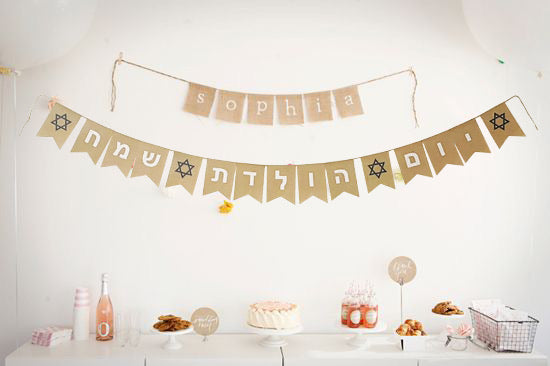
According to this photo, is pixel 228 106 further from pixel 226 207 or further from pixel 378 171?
pixel 378 171

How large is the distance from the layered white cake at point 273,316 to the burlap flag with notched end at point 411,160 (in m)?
0.72

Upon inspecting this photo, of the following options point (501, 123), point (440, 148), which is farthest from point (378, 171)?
point (501, 123)

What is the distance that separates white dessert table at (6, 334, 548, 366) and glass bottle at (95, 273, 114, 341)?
0.14 feet

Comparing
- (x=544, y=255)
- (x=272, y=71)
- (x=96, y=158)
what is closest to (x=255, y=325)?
(x=96, y=158)

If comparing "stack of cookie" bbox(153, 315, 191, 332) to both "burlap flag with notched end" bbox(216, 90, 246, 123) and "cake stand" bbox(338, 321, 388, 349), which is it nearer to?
"cake stand" bbox(338, 321, 388, 349)

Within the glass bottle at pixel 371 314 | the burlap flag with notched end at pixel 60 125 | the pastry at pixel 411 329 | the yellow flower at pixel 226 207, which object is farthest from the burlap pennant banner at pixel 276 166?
the pastry at pixel 411 329

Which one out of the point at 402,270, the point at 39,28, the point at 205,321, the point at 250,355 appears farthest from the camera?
the point at 402,270

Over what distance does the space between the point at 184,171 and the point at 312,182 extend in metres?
0.53

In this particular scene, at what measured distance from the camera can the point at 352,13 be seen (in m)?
2.56

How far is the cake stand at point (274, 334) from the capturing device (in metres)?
2.27

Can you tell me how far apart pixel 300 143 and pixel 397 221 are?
0.56m

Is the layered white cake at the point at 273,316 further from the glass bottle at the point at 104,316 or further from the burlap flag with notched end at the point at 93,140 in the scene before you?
the burlap flag with notched end at the point at 93,140

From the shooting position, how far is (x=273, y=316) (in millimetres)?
2293

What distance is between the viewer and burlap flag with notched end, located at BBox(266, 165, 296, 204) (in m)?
2.38
